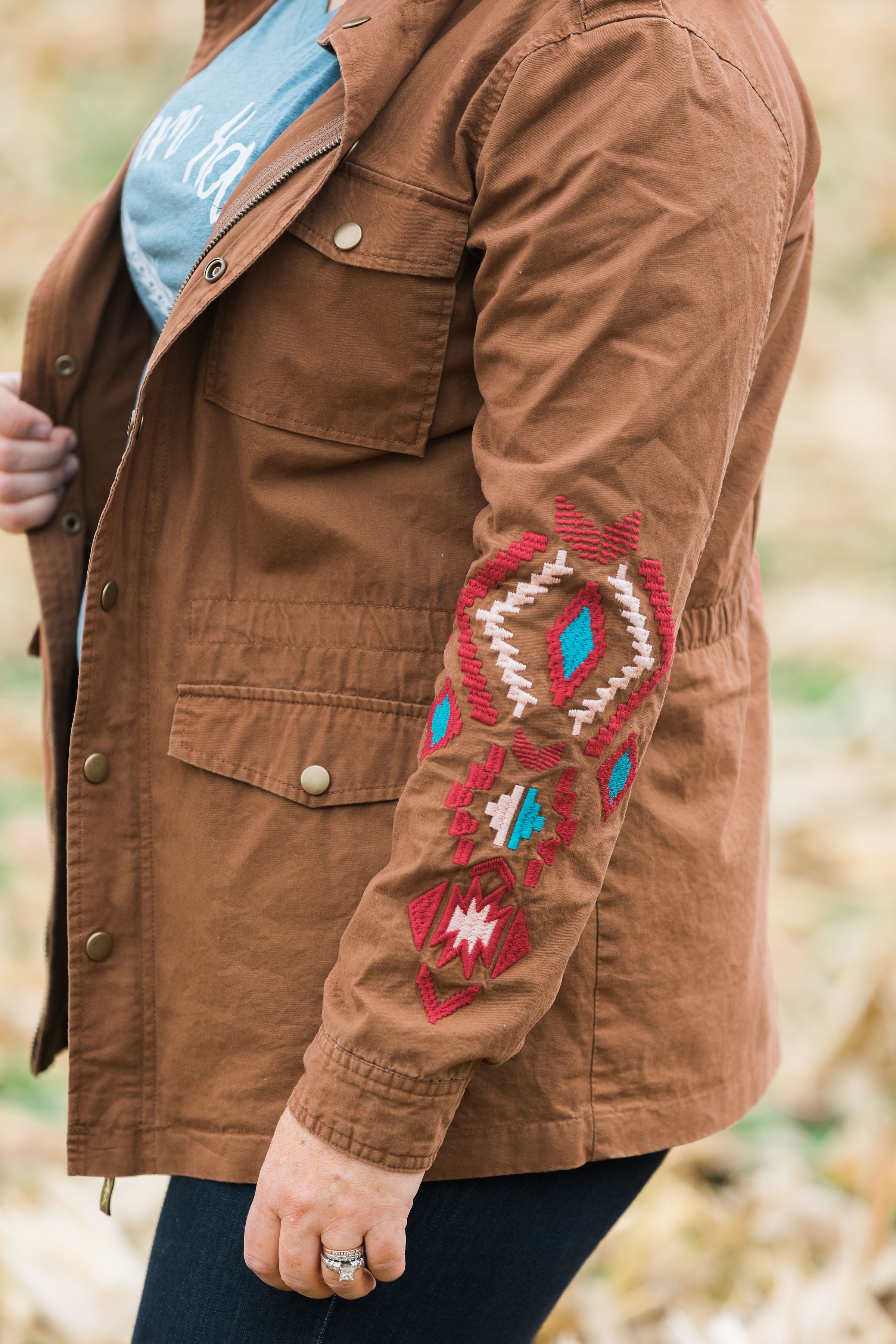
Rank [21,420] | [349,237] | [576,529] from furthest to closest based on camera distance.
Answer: [21,420] → [349,237] → [576,529]

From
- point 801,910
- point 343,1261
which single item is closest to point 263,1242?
point 343,1261

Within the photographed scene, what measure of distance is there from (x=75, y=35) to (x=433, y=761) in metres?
8.83

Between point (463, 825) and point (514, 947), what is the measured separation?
11 cm

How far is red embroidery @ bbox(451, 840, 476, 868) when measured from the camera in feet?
3.10

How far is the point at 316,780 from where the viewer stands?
108 cm

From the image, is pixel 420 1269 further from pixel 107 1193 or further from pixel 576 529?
pixel 576 529

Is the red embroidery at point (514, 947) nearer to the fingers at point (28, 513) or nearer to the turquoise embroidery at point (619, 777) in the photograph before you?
the turquoise embroidery at point (619, 777)

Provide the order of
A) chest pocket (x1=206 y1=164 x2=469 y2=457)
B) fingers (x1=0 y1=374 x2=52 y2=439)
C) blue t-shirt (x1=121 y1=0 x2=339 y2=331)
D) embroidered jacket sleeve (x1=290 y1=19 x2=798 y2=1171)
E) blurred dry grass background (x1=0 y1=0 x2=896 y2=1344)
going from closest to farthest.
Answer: embroidered jacket sleeve (x1=290 y1=19 x2=798 y2=1171) < chest pocket (x1=206 y1=164 x2=469 y2=457) < blue t-shirt (x1=121 y1=0 x2=339 y2=331) < fingers (x1=0 y1=374 x2=52 y2=439) < blurred dry grass background (x1=0 y1=0 x2=896 y2=1344)

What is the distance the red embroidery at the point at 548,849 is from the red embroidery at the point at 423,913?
0.27 ft

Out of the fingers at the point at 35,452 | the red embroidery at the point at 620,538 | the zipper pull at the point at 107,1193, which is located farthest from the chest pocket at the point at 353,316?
the zipper pull at the point at 107,1193

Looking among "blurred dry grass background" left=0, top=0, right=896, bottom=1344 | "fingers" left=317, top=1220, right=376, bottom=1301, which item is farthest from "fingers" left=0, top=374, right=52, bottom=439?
"blurred dry grass background" left=0, top=0, right=896, bottom=1344

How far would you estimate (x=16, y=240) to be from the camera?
25.0 ft

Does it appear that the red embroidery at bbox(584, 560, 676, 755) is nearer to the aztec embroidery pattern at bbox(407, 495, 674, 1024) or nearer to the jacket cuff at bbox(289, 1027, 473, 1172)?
the aztec embroidery pattern at bbox(407, 495, 674, 1024)

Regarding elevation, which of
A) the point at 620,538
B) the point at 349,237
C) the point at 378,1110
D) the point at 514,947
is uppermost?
the point at 349,237
